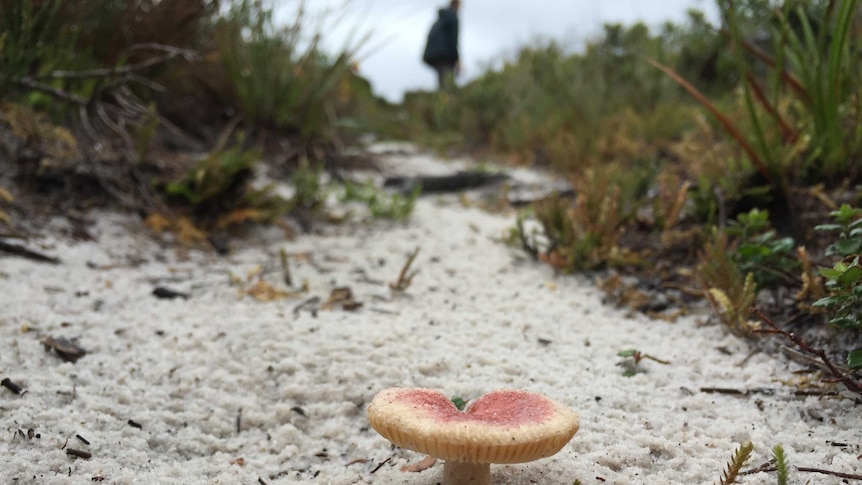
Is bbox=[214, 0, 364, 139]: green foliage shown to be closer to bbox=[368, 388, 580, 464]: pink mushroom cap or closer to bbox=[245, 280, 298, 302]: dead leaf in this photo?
bbox=[245, 280, 298, 302]: dead leaf

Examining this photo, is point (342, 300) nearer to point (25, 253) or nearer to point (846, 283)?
Result: point (25, 253)

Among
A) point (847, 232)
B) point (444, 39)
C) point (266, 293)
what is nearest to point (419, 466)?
point (266, 293)

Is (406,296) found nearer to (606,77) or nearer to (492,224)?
(492,224)

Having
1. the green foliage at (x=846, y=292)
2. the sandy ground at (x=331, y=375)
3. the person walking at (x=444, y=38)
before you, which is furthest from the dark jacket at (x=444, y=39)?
the green foliage at (x=846, y=292)

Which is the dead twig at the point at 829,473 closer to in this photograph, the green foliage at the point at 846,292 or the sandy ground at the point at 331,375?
the sandy ground at the point at 331,375

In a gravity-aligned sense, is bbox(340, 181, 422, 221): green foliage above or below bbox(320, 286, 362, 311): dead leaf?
above

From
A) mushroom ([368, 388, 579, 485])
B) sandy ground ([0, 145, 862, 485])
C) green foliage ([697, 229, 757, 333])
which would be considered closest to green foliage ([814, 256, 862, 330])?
sandy ground ([0, 145, 862, 485])

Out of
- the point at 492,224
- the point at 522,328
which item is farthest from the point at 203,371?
the point at 492,224
